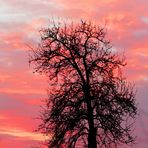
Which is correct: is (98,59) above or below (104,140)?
above

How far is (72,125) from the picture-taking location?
3878 centimetres

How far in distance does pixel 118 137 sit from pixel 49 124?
4646 mm

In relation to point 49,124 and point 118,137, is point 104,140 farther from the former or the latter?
point 49,124

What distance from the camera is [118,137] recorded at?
1535 inches

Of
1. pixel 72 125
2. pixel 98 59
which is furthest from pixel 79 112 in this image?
pixel 98 59

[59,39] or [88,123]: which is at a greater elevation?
[59,39]

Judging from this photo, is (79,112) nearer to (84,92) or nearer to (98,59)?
(84,92)

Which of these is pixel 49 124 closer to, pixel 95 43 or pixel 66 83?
pixel 66 83

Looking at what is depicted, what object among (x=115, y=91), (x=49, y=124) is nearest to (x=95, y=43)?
(x=115, y=91)

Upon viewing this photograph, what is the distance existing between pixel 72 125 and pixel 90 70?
3899mm

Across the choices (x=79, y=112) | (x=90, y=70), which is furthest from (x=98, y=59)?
(x=79, y=112)

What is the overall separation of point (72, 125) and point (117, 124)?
2965 millimetres

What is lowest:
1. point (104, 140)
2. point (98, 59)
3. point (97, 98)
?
point (104, 140)

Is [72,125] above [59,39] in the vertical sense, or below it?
below
